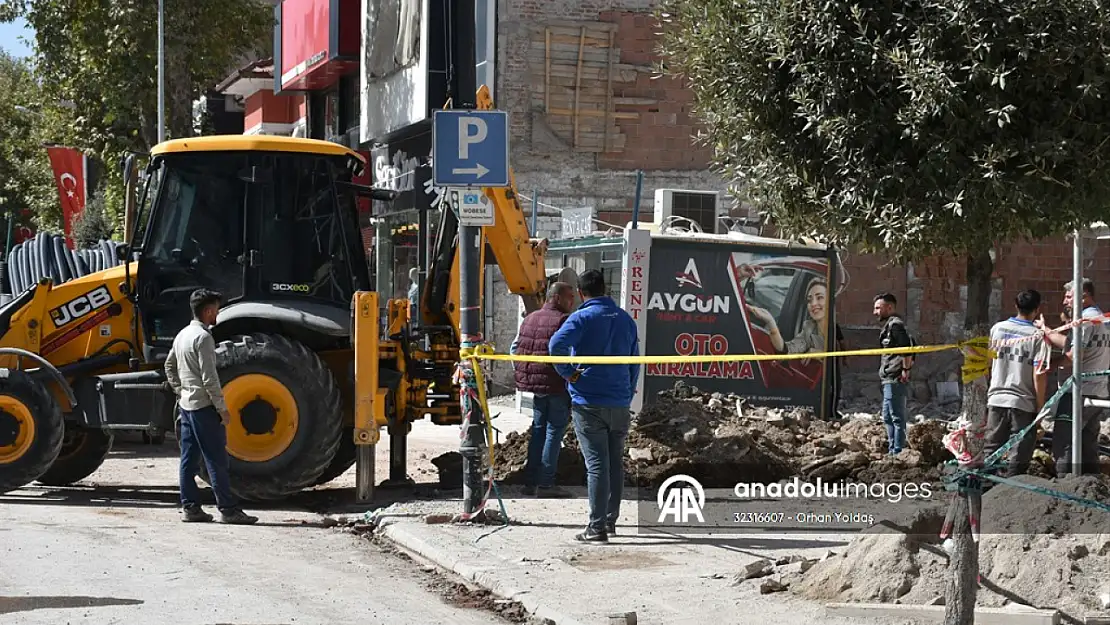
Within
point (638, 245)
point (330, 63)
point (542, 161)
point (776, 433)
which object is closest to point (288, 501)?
point (776, 433)

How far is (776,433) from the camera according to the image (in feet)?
46.0

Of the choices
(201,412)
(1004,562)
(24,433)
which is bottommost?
(1004,562)

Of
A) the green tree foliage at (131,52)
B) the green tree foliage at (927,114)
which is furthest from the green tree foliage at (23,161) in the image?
the green tree foliage at (927,114)

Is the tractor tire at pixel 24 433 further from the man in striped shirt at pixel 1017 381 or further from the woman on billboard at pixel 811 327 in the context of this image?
the woman on billboard at pixel 811 327

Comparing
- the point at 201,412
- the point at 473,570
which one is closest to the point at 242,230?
the point at 201,412

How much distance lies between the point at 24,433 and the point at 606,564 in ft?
18.5

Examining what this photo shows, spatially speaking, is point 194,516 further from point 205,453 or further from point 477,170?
point 477,170

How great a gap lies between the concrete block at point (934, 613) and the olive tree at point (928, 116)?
45cm

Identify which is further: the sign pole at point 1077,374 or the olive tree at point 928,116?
the sign pole at point 1077,374

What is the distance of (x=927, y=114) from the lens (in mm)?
6715

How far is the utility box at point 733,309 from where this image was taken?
17.8m

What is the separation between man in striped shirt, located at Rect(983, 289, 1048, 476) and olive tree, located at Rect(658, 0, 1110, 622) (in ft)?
10.9

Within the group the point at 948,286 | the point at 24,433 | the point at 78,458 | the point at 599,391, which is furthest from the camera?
the point at 948,286

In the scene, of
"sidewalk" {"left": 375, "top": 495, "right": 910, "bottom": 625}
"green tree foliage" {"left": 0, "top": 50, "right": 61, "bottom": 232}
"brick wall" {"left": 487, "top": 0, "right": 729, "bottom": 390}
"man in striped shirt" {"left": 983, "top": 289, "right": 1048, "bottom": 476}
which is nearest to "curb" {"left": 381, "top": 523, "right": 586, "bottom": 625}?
"sidewalk" {"left": 375, "top": 495, "right": 910, "bottom": 625}
